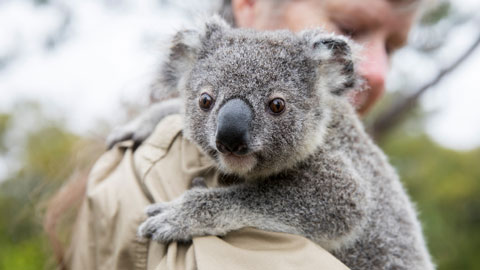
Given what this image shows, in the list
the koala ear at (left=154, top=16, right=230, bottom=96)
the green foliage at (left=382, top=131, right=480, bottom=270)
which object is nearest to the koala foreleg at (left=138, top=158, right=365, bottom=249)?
the koala ear at (left=154, top=16, right=230, bottom=96)

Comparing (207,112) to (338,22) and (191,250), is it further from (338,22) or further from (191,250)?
(338,22)

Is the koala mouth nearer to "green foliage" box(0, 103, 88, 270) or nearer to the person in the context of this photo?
the person

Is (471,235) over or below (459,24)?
below

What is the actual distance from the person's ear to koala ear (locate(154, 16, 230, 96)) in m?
0.33

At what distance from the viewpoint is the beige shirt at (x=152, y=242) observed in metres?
1.60

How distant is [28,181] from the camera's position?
4863mm

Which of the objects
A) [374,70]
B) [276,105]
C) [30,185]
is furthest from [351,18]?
[30,185]

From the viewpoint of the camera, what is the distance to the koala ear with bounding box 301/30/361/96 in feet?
6.97

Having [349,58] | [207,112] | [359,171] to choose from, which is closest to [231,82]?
[207,112]

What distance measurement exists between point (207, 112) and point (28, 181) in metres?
3.71

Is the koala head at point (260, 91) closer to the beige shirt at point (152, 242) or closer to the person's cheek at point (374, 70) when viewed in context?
the beige shirt at point (152, 242)

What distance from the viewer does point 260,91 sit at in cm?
187

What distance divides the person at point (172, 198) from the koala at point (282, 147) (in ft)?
0.26

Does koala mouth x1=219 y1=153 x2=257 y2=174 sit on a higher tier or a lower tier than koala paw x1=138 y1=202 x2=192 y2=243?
higher
